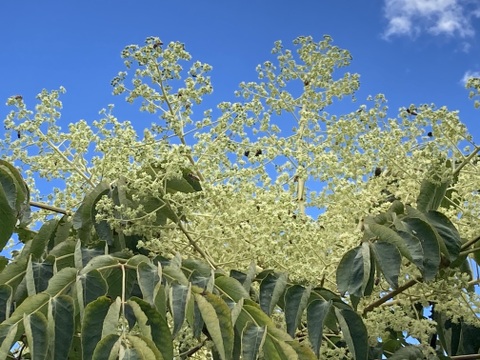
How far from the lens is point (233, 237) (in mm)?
2471

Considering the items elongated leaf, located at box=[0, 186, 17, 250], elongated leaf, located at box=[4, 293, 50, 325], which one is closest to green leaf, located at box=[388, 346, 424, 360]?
elongated leaf, located at box=[4, 293, 50, 325]

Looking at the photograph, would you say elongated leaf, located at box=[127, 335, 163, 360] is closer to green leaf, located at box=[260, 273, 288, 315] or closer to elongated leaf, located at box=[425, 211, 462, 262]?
green leaf, located at box=[260, 273, 288, 315]

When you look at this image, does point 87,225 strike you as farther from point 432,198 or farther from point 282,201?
point 432,198

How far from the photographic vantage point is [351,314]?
2242mm

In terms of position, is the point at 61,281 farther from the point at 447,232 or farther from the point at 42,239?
the point at 447,232

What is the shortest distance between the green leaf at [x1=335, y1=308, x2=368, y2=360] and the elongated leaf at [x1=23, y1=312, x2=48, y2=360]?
0.87 meters

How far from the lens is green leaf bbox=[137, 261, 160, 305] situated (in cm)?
200

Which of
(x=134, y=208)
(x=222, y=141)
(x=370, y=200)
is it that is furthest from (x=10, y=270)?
(x=370, y=200)

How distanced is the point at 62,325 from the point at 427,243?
1.15 metres

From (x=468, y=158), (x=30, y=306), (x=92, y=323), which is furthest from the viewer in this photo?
(x=468, y=158)

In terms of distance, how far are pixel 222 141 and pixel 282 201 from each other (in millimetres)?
350

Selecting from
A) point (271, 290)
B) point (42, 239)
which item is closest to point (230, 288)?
point (271, 290)

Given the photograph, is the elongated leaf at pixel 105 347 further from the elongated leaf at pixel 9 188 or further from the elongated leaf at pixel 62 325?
the elongated leaf at pixel 9 188

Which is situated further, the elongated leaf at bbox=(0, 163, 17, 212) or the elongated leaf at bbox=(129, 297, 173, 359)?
the elongated leaf at bbox=(0, 163, 17, 212)
